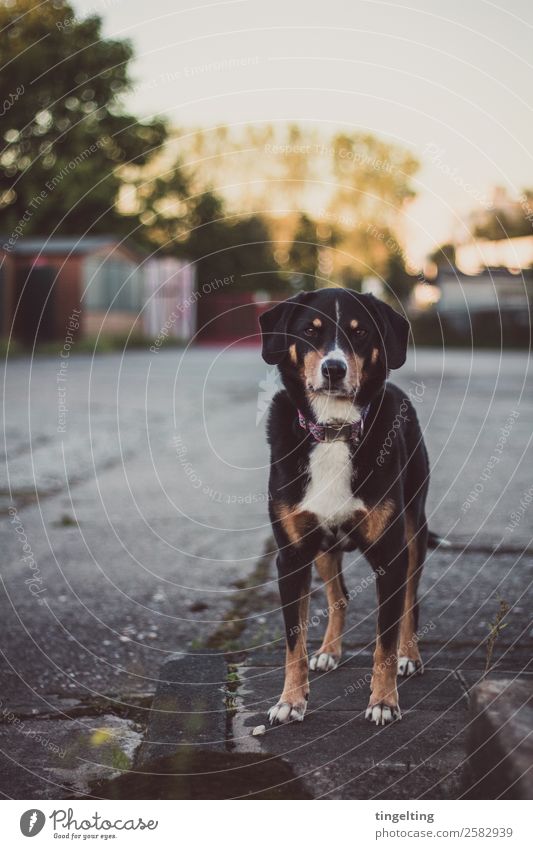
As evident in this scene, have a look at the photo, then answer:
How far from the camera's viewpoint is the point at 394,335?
119 inches

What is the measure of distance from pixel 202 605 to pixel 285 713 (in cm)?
157

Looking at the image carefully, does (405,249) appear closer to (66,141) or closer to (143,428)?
(143,428)

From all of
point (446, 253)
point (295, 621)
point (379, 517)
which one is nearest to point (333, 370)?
point (379, 517)

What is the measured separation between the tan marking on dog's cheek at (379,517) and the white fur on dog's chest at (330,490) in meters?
0.04

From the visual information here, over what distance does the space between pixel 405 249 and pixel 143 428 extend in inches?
239

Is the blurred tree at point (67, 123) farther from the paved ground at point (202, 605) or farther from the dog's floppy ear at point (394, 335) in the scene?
the dog's floppy ear at point (394, 335)

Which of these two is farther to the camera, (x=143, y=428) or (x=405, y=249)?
(x=143, y=428)

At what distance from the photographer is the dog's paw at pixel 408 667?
11.1 ft

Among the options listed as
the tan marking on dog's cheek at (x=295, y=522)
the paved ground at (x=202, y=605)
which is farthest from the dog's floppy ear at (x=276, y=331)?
the tan marking on dog's cheek at (x=295, y=522)

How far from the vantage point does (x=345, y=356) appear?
9.77ft

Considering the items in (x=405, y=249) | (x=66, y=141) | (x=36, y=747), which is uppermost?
(x=66, y=141)

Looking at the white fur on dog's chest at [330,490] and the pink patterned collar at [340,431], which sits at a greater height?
the pink patterned collar at [340,431]
